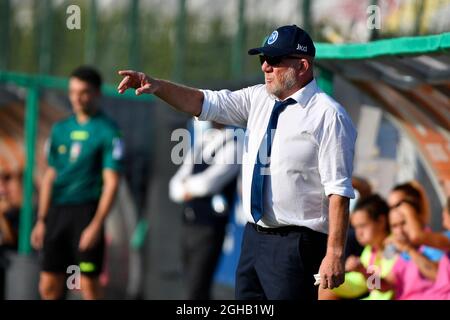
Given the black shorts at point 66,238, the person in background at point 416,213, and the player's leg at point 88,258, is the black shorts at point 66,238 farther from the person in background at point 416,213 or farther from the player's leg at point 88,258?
the person in background at point 416,213

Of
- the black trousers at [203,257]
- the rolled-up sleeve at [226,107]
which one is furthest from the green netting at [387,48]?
the black trousers at [203,257]

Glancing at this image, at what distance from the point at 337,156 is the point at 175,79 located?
7.55 metres

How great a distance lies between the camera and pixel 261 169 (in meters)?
6.31

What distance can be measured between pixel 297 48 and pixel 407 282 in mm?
2041

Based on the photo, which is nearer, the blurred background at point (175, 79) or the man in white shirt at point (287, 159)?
the man in white shirt at point (287, 159)

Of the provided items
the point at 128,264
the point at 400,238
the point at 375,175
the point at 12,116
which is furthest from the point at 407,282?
the point at 12,116

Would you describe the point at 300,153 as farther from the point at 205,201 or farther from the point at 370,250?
the point at 205,201

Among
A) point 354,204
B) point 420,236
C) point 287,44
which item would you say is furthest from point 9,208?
point 287,44

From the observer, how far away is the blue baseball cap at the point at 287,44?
20.2 ft

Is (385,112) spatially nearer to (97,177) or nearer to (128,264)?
(97,177)

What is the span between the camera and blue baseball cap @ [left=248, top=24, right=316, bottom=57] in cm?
614

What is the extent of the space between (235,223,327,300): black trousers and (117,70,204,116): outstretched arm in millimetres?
730

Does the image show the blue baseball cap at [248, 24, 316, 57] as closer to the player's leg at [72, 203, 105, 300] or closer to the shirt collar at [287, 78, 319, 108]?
the shirt collar at [287, 78, 319, 108]

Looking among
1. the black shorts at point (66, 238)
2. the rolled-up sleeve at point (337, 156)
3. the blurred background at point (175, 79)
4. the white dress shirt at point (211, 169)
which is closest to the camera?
the rolled-up sleeve at point (337, 156)
